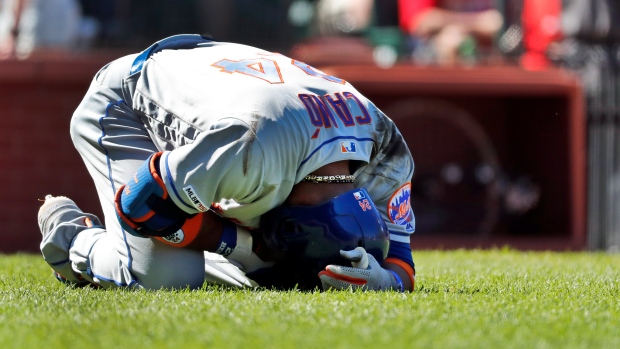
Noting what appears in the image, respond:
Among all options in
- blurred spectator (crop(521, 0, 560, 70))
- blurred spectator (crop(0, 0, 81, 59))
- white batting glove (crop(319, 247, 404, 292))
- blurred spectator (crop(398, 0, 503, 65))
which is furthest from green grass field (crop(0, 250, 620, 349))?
blurred spectator (crop(521, 0, 560, 70))

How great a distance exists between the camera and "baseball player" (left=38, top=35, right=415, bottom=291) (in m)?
3.25

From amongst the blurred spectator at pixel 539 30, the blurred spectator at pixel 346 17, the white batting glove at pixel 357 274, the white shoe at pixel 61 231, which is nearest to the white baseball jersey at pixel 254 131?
the white batting glove at pixel 357 274

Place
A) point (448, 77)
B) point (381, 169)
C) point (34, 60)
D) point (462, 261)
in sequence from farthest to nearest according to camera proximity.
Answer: point (448, 77) < point (34, 60) < point (462, 261) < point (381, 169)

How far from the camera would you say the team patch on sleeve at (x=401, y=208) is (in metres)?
3.81

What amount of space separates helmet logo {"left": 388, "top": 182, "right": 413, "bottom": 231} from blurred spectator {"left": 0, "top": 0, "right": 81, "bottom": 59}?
4.65 metres

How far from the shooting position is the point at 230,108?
3328 millimetres

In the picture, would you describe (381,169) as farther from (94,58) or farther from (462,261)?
(94,58)

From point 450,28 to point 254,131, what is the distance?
5607 millimetres

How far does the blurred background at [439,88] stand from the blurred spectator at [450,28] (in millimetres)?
13

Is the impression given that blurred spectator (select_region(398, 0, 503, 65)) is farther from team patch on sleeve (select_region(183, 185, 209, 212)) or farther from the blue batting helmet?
team patch on sleeve (select_region(183, 185, 209, 212))

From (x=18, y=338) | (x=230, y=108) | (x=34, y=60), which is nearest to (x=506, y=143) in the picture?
(x=34, y=60)

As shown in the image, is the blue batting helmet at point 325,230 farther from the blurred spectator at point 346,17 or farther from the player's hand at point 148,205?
the blurred spectator at point 346,17

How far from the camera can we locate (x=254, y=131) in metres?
3.22

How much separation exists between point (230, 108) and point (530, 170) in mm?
5585
